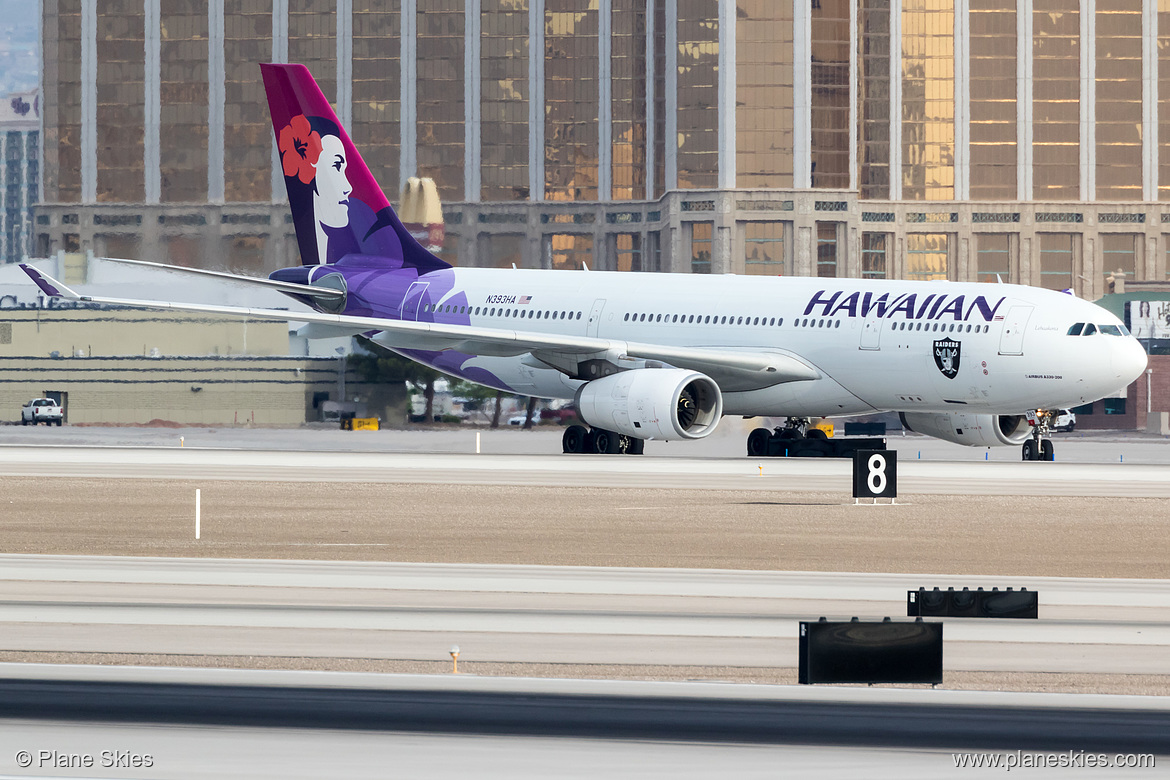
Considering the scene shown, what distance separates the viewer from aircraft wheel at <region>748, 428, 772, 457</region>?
156ft

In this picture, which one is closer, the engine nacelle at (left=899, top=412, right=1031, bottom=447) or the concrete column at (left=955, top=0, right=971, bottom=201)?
the engine nacelle at (left=899, top=412, right=1031, bottom=447)

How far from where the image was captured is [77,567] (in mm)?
22266

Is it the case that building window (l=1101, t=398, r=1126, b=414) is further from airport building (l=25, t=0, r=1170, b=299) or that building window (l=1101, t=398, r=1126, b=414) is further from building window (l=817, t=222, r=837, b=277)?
airport building (l=25, t=0, r=1170, b=299)

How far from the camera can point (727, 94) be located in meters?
142

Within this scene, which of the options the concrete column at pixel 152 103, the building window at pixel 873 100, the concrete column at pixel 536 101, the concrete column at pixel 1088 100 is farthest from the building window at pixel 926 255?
the concrete column at pixel 152 103

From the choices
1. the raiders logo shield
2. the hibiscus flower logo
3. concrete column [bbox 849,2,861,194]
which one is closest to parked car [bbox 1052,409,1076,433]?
the raiders logo shield

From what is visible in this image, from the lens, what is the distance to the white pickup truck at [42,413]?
90.1 metres

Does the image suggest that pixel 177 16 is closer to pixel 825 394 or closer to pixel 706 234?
pixel 706 234

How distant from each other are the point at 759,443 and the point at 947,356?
24.8 feet

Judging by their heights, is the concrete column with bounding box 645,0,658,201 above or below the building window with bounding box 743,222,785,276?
above

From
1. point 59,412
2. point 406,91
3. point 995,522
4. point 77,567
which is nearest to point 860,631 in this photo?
point 77,567

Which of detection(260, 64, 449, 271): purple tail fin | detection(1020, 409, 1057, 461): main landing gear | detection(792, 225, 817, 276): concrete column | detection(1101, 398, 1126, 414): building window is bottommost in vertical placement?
detection(1101, 398, 1126, 414): building window

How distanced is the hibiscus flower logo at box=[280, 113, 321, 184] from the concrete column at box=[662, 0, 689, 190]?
9487 centimetres

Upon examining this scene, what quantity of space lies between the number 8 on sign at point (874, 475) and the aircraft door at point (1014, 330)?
33.4 feet
